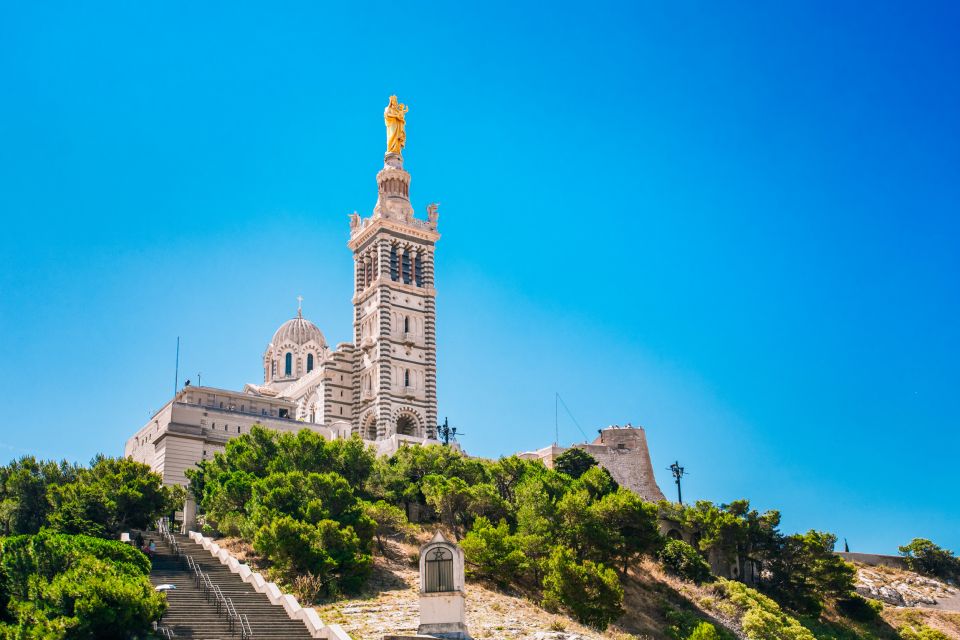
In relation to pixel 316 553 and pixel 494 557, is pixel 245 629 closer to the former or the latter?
pixel 316 553

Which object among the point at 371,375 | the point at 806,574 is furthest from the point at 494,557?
the point at 371,375

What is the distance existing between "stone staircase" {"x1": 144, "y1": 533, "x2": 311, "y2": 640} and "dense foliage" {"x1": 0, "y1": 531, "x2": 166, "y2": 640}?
5.96ft

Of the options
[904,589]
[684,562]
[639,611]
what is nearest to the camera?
[639,611]

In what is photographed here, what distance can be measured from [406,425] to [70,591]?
159ft

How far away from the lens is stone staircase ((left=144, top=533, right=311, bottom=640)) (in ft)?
109

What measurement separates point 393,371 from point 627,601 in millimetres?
33231

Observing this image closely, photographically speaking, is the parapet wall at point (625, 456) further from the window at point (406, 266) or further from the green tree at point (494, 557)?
the green tree at point (494, 557)

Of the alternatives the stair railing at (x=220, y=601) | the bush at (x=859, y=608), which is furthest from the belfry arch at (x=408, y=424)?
the stair railing at (x=220, y=601)

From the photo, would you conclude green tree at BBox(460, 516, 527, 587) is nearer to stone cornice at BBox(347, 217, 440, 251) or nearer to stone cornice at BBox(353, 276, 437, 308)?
stone cornice at BBox(353, 276, 437, 308)

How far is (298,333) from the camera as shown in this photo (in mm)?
91438

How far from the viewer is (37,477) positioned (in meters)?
51.6

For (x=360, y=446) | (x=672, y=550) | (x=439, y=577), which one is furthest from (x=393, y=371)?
(x=439, y=577)

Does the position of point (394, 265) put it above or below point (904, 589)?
above

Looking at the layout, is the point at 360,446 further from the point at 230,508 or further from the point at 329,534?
the point at 329,534
